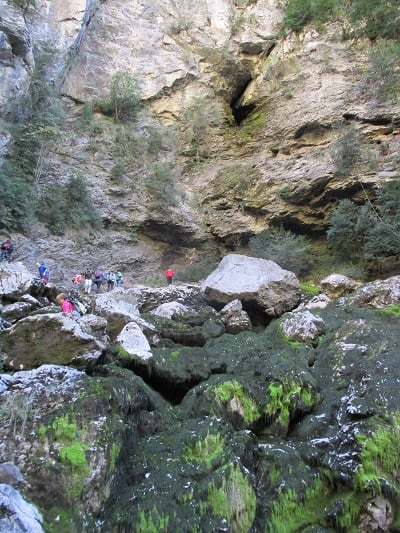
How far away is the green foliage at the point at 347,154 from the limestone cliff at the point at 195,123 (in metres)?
0.18

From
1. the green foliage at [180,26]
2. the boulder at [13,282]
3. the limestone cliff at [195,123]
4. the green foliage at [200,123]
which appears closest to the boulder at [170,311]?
the boulder at [13,282]

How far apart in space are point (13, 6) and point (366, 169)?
620 inches

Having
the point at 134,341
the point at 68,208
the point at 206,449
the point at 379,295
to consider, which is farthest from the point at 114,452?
the point at 68,208

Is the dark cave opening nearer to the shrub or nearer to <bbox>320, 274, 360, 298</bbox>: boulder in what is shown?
the shrub

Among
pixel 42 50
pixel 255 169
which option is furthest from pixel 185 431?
pixel 42 50

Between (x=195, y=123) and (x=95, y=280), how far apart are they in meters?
12.6

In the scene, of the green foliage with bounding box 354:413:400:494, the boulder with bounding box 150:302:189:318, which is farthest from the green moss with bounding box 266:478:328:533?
the boulder with bounding box 150:302:189:318

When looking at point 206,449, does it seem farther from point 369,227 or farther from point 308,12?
point 308,12

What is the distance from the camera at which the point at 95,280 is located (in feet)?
51.9

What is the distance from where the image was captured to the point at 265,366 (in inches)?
299

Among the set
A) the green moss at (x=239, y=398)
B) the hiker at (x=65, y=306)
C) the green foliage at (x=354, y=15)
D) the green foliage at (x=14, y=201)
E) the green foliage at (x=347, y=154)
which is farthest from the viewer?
the green foliage at (x=354, y=15)

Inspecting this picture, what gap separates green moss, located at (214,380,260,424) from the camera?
21.5ft

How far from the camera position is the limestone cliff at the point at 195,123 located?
18.4 m

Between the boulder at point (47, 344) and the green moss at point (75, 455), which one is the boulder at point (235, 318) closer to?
the boulder at point (47, 344)
